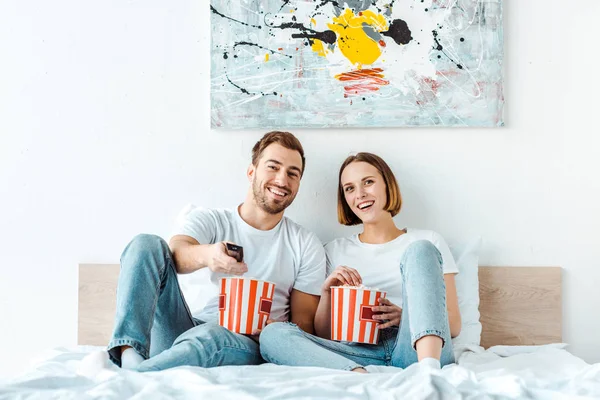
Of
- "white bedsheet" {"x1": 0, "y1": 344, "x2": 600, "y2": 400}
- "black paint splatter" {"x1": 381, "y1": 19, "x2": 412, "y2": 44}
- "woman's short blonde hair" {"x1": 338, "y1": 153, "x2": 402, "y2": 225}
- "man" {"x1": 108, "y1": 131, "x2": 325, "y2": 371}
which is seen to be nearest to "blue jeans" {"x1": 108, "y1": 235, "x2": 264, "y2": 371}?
"man" {"x1": 108, "y1": 131, "x2": 325, "y2": 371}

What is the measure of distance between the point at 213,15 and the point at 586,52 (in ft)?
3.95

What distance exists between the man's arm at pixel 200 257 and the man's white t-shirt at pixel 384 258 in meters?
0.44

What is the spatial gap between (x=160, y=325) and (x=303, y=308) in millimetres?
417

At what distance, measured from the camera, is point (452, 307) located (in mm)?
1713

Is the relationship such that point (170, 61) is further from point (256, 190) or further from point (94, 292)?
point (94, 292)

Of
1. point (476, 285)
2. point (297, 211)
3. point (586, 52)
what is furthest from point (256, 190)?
point (586, 52)

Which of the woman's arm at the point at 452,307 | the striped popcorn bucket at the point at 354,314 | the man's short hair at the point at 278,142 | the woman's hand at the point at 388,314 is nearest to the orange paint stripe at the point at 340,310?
the striped popcorn bucket at the point at 354,314

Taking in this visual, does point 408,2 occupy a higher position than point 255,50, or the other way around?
point 408,2

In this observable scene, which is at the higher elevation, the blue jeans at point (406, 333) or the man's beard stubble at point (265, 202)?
the man's beard stubble at point (265, 202)

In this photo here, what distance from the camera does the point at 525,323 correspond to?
1929 mm

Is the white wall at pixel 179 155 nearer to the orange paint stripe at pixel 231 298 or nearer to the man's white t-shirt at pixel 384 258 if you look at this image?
the man's white t-shirt at pixel 384 258

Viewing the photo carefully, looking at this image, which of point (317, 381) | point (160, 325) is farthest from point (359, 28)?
Answer: point (317, 381)

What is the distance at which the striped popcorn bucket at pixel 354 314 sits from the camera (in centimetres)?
149

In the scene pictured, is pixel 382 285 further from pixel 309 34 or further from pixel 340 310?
pixel 309 34
